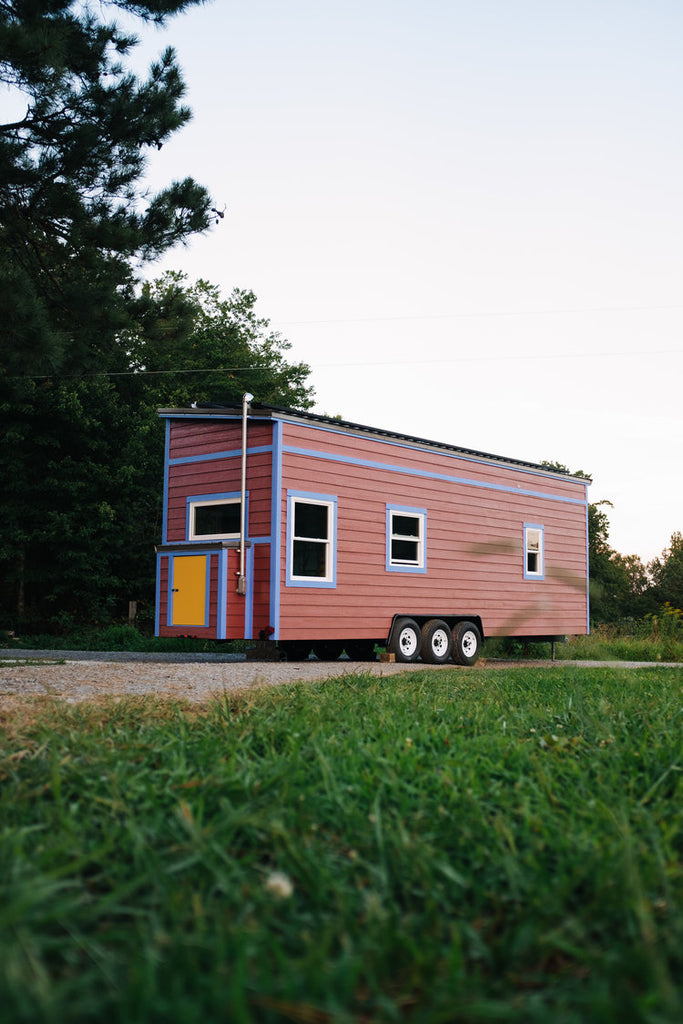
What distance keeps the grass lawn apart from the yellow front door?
26.7 feet

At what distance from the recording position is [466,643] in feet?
47.1

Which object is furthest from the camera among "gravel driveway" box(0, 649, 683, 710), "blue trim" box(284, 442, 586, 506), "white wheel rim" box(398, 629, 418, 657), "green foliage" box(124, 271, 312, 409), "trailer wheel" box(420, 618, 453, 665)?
"green foliage" box(124, 271, 312, 409)

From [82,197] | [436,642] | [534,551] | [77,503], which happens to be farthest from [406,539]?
[77,503]

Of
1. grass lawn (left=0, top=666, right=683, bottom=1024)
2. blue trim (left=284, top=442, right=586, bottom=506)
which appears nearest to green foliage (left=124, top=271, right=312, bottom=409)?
blue trim (left=284, top=442, right=586, bottom=506)

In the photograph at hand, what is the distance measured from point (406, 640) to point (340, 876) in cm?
1152

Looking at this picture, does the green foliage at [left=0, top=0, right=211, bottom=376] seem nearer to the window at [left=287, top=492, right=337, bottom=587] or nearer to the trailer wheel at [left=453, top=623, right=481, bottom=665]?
the window at [left=287, top=492, right=337, bottom=587]

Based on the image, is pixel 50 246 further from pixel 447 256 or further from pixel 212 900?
pixel 212 900

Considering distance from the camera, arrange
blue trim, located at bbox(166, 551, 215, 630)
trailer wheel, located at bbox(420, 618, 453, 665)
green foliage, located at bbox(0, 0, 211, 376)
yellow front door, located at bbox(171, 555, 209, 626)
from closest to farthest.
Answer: green foliage, located at bbox(0, 0, 211, 376) < blue trim, located at bbox(166, 551, 215, 630) < yellow front door, located at bbox(171, 555, 209, 626) < trailer wheel, located at bbox(420, 618, 453, 665)

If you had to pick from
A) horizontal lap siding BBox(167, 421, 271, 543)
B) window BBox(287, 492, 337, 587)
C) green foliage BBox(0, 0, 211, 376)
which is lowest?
window BBox(287, 492, 337, 587)

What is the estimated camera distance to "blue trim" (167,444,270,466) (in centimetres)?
1162

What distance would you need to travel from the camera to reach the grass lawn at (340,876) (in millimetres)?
1199

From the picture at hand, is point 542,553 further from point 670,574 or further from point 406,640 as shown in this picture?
point 670,574

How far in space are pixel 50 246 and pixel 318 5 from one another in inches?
168

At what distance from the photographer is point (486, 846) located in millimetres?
1973
